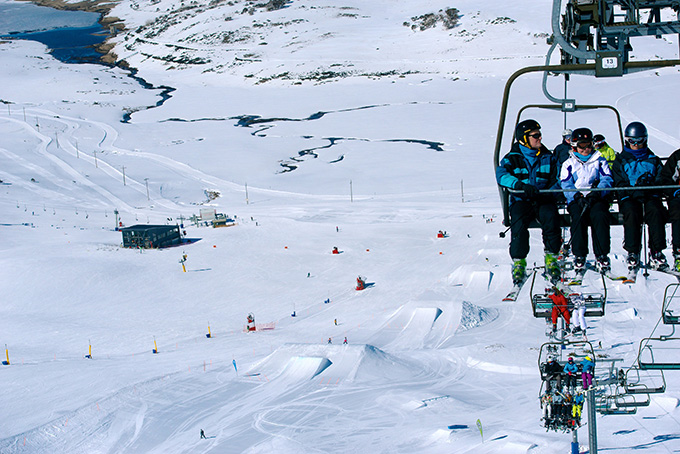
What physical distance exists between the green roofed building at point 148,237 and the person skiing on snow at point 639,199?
3718 centimetres

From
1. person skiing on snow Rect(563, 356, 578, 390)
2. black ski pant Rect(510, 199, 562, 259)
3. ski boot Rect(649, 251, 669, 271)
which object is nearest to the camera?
ski boot Rect(649, 251, 669, 271)

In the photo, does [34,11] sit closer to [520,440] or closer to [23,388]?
[23,388]

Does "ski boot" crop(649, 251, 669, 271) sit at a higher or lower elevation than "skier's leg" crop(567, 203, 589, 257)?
lower

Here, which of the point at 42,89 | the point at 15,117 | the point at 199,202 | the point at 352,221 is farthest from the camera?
the point at 42,89

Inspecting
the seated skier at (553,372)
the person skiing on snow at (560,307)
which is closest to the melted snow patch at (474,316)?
the seated skier at (553,372)

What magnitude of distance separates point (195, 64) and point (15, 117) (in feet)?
150

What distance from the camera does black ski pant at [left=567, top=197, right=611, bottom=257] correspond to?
929 centimetres

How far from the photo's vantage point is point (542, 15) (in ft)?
428

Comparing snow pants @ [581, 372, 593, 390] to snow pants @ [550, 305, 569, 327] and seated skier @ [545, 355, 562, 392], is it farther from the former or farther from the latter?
snow pants @ [550, 305, 569, 327]

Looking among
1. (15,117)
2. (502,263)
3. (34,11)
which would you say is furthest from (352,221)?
(34,11)

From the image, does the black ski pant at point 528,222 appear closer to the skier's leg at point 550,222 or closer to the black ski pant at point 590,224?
the skier's leg at point 550,222

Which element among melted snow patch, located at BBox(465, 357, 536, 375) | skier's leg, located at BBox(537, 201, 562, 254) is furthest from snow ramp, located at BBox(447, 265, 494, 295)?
skier's leg, located at BBox(537, 201, 562, 254)

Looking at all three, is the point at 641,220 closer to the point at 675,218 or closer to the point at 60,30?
the point at 675,218

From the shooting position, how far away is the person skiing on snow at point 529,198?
31.3ft
